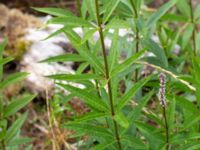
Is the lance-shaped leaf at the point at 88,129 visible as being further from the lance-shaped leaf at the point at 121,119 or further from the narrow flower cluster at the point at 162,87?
the narrow flower cluster at the point at 162,87

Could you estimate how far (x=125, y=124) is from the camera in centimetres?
210

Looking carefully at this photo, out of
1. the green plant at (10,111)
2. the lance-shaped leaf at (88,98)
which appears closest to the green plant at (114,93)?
the lance-shaped leaf at (88,98)

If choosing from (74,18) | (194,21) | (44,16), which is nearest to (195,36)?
(194,21)

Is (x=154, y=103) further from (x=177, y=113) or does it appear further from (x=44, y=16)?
(x=44, y=16)

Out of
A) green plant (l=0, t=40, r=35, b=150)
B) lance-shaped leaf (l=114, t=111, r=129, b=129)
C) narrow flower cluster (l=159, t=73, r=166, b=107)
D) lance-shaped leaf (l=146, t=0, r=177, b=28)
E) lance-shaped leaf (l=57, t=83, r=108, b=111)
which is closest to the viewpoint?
narrow flower cluster (l=159, t=73, r=166, b=107)

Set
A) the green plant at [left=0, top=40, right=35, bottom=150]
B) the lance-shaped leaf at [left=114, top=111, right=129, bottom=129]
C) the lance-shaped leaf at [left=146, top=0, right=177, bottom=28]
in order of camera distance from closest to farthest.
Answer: the lance-shaped leaf at [left=114, top=111, right=129, bottom=129]
the green plant at [left=0, top=40, right=35, bottom=150]
the lance-shaped leaf at [left=146, top=0, right=177, bottom=28]

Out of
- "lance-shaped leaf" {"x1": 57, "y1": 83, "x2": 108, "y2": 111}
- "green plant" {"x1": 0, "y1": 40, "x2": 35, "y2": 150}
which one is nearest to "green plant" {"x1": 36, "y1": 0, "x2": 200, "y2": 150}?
"lance-shaped leaf" {"x1": 57, "y1": 83, "x2": 108, "y2": 111}

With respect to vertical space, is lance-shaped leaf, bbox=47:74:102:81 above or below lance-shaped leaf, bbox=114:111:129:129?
above

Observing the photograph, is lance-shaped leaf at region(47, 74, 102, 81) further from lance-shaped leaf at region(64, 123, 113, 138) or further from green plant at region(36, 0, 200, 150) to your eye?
lance-shaped leaf at region(64, 123, 113, 138)

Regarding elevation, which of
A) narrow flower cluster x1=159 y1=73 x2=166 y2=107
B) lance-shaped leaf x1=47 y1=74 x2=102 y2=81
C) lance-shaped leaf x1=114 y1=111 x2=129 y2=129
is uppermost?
narrow flower cluster x1=159 y1=73 x2=166 y2=107

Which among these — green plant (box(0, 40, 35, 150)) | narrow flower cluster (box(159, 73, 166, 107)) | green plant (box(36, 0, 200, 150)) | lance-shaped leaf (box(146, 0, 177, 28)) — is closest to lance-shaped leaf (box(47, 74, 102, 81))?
green plant (box(36, 0, 200, 150))

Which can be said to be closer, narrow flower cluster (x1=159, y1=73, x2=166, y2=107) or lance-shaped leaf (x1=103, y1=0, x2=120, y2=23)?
narrow flower cluster (x1=159, y1=73, x2=166, y2=107)

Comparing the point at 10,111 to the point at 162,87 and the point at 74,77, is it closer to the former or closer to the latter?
the point at 74,77

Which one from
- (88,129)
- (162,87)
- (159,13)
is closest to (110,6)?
(162,87)
